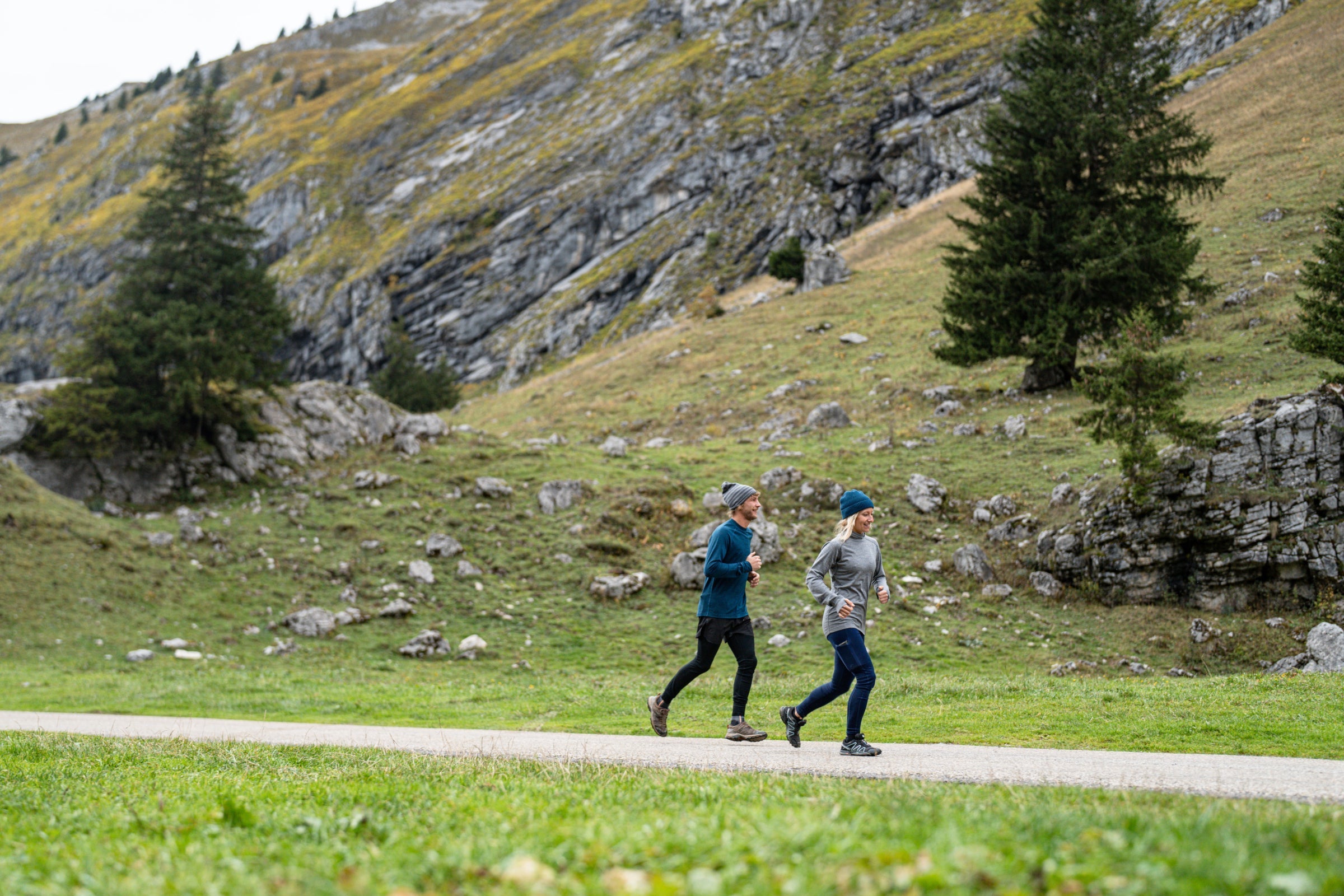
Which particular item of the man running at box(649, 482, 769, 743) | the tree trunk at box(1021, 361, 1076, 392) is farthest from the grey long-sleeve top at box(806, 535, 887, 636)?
the tree trunk at box(1021, 361, 1076, 392)

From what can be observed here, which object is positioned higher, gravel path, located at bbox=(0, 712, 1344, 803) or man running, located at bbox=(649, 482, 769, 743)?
man running, located at bbox=(649, 482, 769, 743)

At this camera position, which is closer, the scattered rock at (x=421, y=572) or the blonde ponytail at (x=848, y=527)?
the blonde ponytail at (x=848, y=527)

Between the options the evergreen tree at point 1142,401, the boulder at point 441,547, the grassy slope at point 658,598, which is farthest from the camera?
the boulder at point 441,547

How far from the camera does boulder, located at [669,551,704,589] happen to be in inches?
913

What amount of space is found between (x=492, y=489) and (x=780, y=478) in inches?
405

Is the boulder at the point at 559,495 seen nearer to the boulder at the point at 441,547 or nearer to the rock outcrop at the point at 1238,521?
the boulder at the point at 441,547

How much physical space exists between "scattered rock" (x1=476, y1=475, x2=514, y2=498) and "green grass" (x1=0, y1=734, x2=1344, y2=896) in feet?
71.1

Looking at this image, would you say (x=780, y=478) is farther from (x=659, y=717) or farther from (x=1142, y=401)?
(x=659, y=717)

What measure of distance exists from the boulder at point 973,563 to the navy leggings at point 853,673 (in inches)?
553

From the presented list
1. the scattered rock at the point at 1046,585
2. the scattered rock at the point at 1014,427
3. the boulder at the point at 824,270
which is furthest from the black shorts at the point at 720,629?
the boulder at the point at 824,270

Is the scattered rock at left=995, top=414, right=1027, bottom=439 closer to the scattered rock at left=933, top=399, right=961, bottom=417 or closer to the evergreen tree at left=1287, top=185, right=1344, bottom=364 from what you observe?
the scattered rock at left=933, top=399, right=961, bottom=417

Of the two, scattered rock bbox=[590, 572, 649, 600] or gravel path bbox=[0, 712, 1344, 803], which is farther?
scattered rock bbox=[590, 572, 649, 600]

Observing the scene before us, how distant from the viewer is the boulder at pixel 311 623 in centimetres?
2175

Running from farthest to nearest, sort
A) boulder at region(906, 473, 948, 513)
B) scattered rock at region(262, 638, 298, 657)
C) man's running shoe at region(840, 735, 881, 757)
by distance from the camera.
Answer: boulder at region(906, 473, 948, 513) → scattered rock at region(262, 638, 298, 657) → man's running shoe at region(840, 735, 881, 757)
